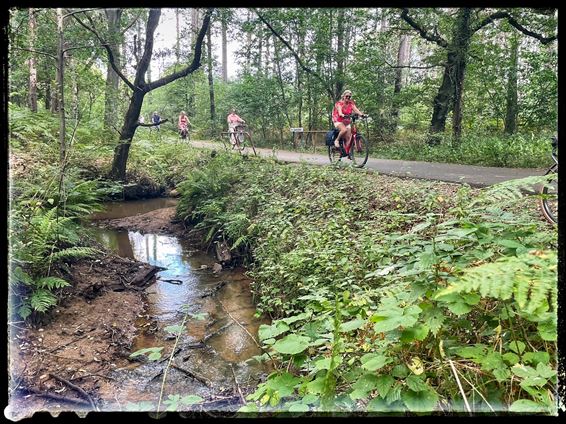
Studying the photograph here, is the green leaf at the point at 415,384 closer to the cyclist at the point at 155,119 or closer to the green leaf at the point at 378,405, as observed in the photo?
the green leaf at the point at 378,405

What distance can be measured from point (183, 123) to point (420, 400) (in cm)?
869

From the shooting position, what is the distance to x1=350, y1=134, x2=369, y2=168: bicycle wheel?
8070 mm

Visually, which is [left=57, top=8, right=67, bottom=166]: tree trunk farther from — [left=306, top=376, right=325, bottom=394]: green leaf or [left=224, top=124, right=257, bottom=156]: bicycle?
[left=224, top=124, right=257, bottom=156]: bicycle

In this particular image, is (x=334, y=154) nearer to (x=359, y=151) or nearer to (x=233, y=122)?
(x=359, y=151)

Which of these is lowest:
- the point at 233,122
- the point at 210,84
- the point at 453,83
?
the point at 233,122

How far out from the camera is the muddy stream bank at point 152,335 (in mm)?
3043

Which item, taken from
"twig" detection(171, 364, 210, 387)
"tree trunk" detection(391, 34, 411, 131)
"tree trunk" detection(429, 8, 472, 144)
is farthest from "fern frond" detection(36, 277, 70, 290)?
"tree trunk" detection(391, 34, 411, 131)

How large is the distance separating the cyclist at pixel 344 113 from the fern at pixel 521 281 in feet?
22.4

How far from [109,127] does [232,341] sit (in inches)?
207

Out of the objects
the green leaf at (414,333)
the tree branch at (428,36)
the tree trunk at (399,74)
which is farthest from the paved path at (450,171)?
the green leaf at (414,333)

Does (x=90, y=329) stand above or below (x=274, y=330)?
below

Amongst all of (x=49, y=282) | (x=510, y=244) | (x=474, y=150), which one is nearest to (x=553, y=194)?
(x=510, y=244)

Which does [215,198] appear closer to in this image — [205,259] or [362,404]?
[205,259]

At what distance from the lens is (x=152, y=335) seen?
4492 millimetres
